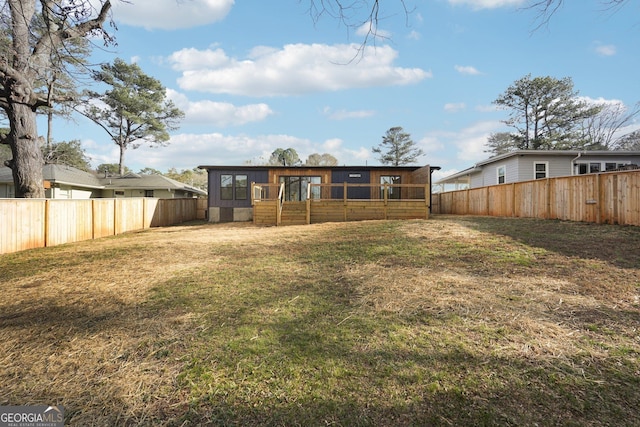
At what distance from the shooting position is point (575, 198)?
26.2 feet

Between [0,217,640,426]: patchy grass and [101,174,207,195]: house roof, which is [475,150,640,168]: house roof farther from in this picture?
[101,174,207,195]: house roof

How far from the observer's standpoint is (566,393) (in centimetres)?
169

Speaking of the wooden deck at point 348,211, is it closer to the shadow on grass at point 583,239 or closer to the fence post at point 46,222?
the shadow on grass at point 583,239

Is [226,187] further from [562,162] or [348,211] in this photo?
[562,162]

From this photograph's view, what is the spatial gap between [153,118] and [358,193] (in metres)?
20.4

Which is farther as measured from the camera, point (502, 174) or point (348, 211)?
point (502, 174)

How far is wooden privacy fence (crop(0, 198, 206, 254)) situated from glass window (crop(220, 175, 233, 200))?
151 inches

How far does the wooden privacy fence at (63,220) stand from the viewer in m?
6.63

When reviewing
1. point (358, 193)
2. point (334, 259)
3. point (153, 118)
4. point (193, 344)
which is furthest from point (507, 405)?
point (153, 118)

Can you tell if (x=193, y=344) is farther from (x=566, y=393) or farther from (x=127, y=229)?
(x=127, y=229)

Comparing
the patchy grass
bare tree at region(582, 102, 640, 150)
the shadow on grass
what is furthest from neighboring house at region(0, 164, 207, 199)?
bare tree at region(582, 102, 640, 150)

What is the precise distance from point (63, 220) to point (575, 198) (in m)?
14.8

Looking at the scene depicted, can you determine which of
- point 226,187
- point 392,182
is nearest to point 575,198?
point 392,182

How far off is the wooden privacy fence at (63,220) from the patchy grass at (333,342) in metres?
2.90
